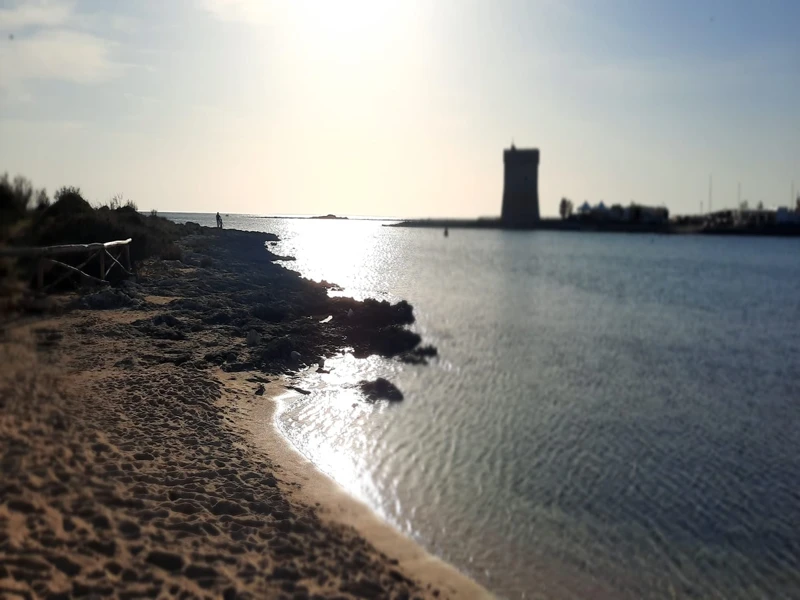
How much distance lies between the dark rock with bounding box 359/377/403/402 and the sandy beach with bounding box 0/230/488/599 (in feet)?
5.29

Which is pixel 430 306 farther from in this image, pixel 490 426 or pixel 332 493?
pixel 332 493

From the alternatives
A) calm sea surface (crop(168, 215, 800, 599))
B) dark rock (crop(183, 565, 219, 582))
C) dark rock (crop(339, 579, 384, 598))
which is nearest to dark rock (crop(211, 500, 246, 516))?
dark rock (crop(183, 565, 219, 582))

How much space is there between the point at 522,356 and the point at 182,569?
13.4 m

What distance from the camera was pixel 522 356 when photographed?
673 inches

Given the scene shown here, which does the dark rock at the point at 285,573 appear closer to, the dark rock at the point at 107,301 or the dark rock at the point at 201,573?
the dark rock at the point at 201,573

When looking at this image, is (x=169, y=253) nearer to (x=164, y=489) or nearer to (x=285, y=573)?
(x=164, y=489)

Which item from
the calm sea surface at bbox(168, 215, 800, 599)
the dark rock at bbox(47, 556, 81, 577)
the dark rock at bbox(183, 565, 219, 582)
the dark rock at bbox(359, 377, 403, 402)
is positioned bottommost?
the calm sea surface at bbox(168, 215, 800, 599)

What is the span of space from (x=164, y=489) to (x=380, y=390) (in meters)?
6.45

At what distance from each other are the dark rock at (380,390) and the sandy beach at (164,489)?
161cm

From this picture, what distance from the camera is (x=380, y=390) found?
12.2 m

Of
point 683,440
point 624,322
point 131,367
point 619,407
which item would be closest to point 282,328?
point 131,367

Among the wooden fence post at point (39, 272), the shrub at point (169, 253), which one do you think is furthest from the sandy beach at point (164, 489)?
the shrub at point (169, 253)

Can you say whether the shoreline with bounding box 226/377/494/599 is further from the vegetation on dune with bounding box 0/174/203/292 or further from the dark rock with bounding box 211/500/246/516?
the vegetation on dune with bounding box 0/174/203/292

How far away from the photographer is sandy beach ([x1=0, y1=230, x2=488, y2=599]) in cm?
467
